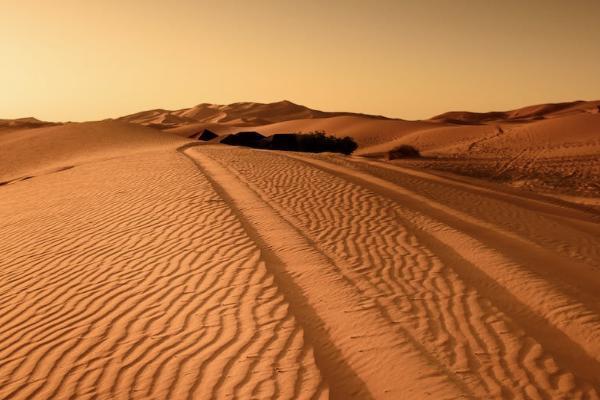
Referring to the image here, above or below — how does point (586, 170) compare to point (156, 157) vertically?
below

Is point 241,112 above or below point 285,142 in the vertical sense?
above

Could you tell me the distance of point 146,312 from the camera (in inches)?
205

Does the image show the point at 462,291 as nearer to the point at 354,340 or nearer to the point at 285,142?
the point at 354,340

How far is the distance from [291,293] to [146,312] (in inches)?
61.2

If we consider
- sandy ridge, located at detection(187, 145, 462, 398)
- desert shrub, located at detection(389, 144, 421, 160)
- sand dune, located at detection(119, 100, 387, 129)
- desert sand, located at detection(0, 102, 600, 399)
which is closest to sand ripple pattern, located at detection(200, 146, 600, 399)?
desert sand, located at detection(0, 102, 600, 399)

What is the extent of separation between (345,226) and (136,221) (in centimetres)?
366

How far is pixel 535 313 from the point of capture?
5359 mm

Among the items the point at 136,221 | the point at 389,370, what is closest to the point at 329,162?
the point at 136,221

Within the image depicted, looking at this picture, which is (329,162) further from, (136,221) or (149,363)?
(149,363)

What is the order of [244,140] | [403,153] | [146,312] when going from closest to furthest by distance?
1. [146,312]
2. [244,140]
3. [403,153]

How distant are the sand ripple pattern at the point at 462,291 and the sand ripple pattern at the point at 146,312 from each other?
120 centimetres

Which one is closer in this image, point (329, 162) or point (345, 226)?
point (345, 226)

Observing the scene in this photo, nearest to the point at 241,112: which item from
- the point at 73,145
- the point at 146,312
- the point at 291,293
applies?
the point at 73,145

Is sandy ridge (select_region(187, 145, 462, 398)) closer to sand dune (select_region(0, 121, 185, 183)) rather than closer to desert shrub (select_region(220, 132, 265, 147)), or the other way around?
sand dune (select_region(0, 121, 185, 183))
